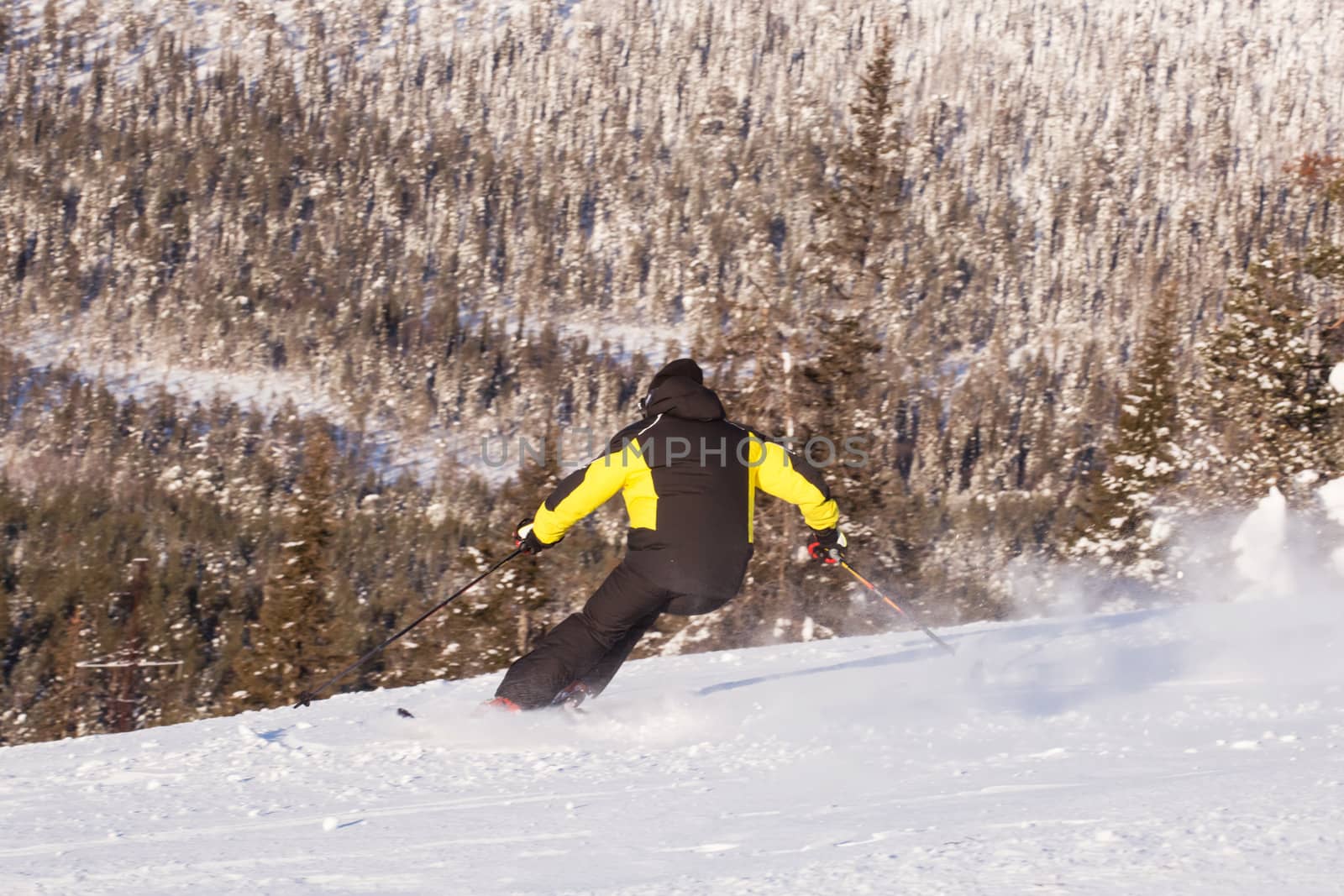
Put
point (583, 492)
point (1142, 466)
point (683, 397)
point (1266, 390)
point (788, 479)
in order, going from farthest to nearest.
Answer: point (1142, 466), point (1266, 390), point (788, 479), point (583, 492), point (683, 397)

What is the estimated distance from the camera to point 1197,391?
31.0 metres

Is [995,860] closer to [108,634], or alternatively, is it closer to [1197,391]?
[1197,391]

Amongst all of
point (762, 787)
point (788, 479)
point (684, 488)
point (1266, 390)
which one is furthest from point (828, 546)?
point (1266, 390)

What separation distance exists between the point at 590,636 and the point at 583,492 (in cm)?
67

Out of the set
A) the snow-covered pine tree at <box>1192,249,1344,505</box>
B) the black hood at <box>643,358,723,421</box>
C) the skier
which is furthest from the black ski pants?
the snow-covered pine tree at <box>1192,249,1344,505</box>

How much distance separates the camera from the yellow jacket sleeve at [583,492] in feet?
18.2

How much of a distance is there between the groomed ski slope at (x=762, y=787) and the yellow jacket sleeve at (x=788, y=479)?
97cm

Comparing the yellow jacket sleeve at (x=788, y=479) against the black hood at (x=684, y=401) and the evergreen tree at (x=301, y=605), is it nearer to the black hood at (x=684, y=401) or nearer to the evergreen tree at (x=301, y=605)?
the black hood at (x=684, y=401)

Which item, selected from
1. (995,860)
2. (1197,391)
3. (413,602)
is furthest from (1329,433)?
(413,602)

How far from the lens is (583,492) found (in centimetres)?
571

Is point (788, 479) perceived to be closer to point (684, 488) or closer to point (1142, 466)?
point (684, 488)

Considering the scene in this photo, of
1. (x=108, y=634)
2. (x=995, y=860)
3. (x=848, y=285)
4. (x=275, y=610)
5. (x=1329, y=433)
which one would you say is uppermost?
(x=995, y=860)

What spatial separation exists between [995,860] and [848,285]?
72.5 ft

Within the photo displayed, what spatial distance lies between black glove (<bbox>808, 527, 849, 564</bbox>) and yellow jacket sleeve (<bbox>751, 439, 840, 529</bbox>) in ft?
0.90
